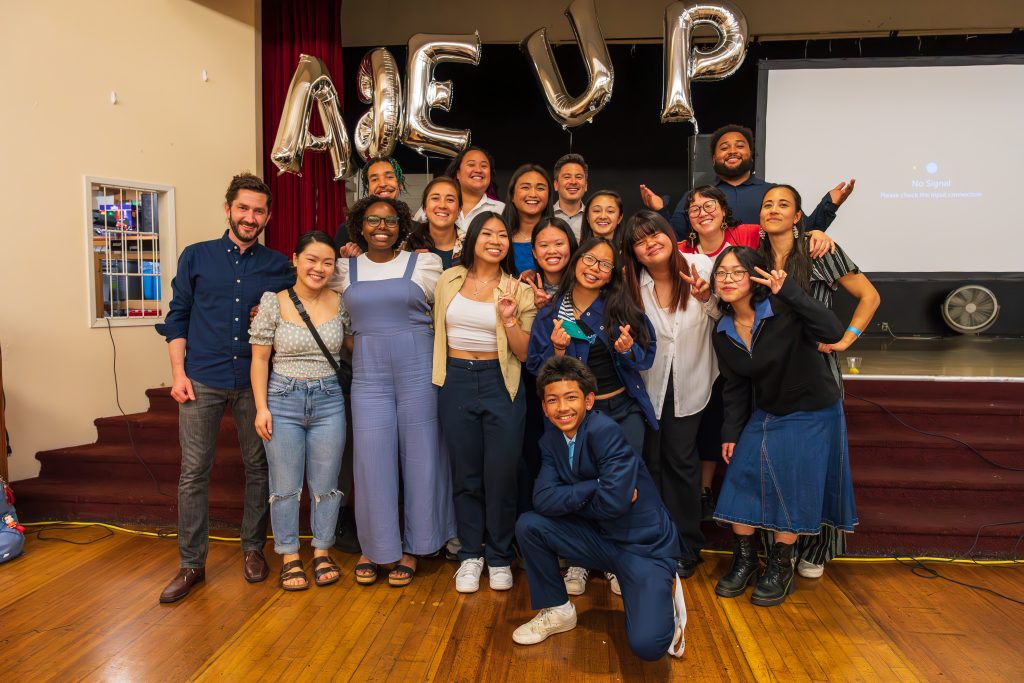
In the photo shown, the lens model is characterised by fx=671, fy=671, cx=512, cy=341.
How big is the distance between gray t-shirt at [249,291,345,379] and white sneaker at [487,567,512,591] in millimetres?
1023

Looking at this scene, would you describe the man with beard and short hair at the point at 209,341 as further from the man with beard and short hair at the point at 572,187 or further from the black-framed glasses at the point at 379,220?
the man with beard and short hair at the point at 572,187

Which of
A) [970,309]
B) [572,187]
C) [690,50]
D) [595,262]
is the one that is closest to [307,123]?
[572,187]

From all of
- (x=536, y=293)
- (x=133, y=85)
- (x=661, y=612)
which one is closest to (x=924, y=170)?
(x=536, y=293)

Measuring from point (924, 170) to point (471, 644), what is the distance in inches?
215

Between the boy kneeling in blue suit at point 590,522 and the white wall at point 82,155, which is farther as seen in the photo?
the white wall at point 82,155

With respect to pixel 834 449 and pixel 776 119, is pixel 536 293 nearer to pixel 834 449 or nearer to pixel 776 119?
pixel 834 449

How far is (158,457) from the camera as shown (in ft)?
12.4

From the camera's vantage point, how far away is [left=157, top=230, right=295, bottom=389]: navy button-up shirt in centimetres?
262

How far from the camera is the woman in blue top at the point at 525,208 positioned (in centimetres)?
286

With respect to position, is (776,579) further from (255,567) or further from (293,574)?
(255,567)

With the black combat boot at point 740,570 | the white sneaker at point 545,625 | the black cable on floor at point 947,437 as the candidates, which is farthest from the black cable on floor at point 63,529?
the black cable on floor at point 947,437

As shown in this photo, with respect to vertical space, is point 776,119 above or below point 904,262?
above

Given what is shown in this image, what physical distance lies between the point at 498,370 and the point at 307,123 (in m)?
2.60

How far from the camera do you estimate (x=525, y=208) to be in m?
2.89
